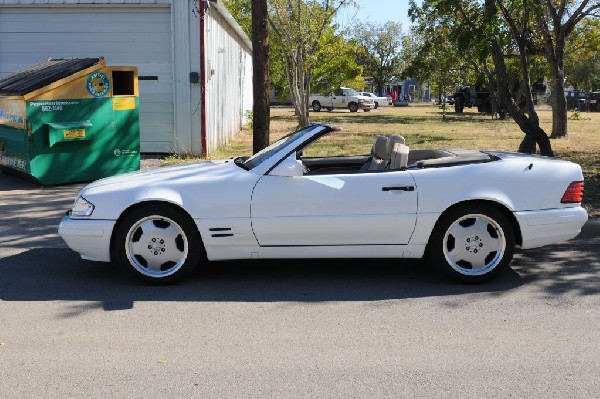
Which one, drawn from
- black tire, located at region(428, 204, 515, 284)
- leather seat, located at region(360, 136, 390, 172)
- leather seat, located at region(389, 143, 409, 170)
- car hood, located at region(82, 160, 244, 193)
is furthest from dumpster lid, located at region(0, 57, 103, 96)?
black tire, located at region(428, 204, 515, 284)

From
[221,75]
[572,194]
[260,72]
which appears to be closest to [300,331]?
[572,194]

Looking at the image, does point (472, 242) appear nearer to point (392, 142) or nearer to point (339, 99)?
point (392, 142)

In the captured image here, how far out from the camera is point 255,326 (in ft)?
16.2

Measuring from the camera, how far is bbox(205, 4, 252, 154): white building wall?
14.3m

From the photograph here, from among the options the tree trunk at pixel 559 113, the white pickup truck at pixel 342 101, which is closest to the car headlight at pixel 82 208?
the tree trunk at pixel 559 113

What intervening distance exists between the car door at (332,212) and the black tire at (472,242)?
29 cm

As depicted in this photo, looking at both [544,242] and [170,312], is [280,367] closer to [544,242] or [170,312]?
[170,312]

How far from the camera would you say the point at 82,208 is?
5.80 meters

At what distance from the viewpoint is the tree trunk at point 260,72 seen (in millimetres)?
9039

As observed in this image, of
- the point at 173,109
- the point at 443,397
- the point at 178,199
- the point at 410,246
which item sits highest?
the point at 173,109

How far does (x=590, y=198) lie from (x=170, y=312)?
6.36m

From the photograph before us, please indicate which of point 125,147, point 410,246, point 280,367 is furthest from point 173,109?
point 280,367

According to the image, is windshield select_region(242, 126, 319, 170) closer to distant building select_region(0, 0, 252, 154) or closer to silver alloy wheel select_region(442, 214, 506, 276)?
silver alloy wheel select_region(442, 214, 506, 276)

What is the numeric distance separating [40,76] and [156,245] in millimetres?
5732
